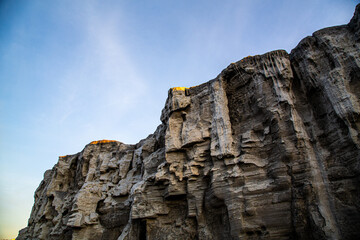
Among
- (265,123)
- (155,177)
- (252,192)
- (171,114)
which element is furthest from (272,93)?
(155,177)

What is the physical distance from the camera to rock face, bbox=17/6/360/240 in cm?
852

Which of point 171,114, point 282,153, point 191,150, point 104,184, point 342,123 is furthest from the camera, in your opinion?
point 104,184

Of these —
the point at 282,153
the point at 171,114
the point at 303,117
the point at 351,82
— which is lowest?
the point at 282,153

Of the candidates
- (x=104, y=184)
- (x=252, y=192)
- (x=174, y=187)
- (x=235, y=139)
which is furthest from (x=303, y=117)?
(x=104, y=184)

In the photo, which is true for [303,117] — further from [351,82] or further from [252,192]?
[252,192]

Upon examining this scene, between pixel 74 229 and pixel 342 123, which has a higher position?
pixel 342 123

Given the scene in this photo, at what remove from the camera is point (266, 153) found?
34.1 ft

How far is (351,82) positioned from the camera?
938 cm

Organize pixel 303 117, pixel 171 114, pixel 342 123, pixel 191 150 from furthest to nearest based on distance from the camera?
pixel 171 114 < pixel 191 150 < pixel 303 117 < pixel 342 123

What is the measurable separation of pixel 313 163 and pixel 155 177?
8.44m

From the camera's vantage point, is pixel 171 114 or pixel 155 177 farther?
pixel 171 114

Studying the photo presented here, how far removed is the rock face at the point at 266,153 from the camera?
8.52m

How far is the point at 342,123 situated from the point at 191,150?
24.5ft

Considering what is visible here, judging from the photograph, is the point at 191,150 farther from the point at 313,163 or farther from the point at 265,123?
the point at 313,163
